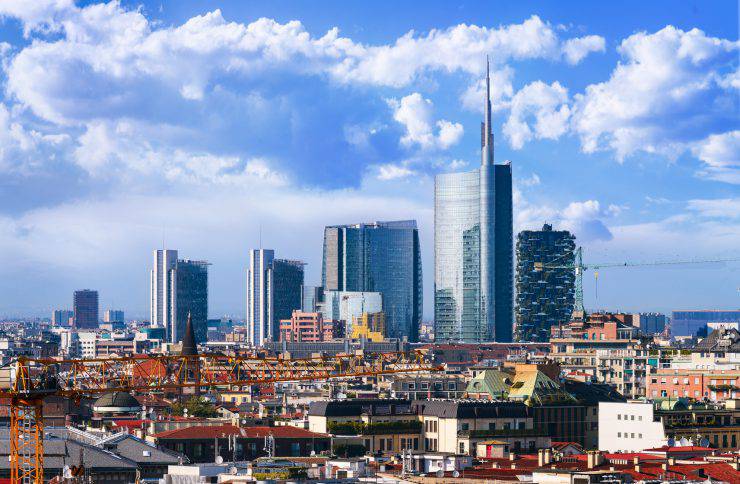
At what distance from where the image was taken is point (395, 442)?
5153 inches

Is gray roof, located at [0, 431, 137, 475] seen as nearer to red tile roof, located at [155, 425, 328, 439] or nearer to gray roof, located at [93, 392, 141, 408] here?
red tile roof, located at [155, 425, 328, 439]

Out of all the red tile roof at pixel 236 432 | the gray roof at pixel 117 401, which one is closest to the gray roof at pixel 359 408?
the red tile roof at pixel 236 432

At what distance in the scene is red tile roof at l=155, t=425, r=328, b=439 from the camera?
402 ft

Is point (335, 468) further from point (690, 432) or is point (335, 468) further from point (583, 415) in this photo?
point (583, 415)

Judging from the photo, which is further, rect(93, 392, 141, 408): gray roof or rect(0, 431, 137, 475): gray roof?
rect(93, 392, 141, 408): gray roof

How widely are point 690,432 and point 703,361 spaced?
59704 mm

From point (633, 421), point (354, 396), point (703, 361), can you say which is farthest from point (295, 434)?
point (703, 361)

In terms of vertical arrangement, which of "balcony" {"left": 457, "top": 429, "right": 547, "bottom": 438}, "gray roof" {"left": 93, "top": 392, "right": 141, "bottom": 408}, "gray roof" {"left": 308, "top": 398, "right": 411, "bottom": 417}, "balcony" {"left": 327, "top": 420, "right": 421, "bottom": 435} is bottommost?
"balcony" {"left": 457, "top": 429, "right": 547, "bottom": 438}

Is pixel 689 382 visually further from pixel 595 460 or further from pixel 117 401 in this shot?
pixel 595 460

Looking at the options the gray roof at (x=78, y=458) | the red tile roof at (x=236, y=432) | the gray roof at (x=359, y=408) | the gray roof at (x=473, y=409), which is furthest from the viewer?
the gray roof at (x=359, y=408)

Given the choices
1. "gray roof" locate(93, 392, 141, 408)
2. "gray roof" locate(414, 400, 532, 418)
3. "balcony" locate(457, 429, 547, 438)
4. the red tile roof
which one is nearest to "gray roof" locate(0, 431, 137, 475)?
the red tile roof

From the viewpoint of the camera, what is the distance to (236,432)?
409 ft

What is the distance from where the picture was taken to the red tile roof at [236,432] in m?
122

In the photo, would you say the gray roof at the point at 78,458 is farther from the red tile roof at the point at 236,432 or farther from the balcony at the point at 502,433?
the balcony at the point at 502,433
